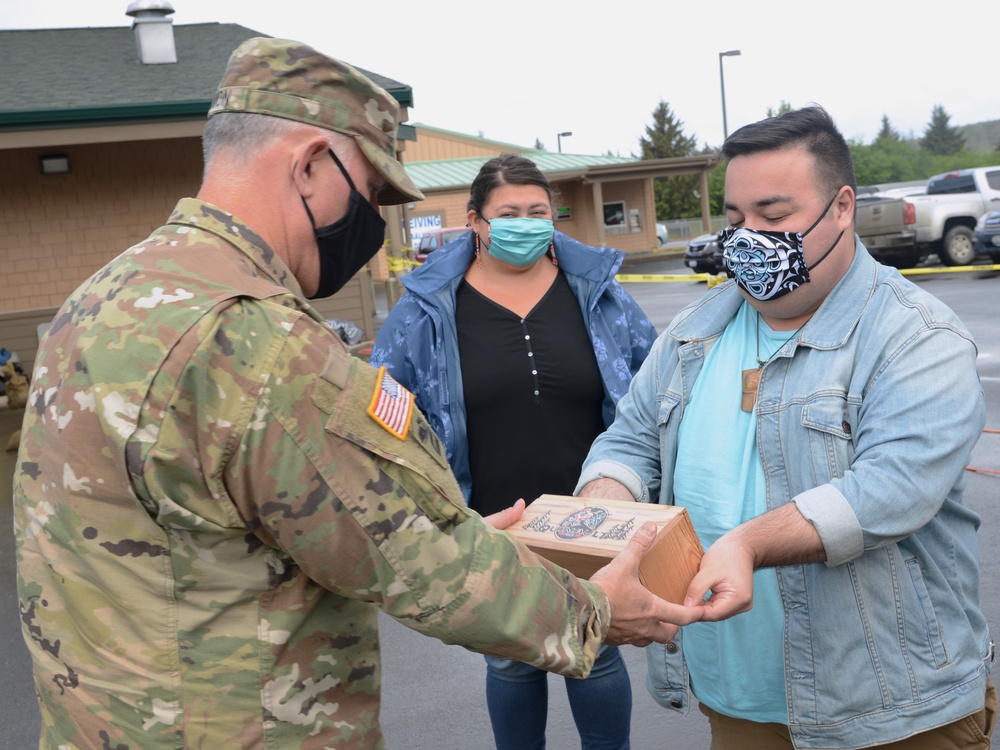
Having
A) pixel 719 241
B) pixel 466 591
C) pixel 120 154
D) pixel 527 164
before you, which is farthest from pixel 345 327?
pixel 466 591

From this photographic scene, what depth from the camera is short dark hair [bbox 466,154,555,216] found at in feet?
12.7

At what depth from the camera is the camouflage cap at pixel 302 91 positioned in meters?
1.76

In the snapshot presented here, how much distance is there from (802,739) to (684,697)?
39 cm

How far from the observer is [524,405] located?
366cm

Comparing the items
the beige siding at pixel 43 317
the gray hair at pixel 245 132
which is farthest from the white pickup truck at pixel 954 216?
the gray hair at pixel 245 132

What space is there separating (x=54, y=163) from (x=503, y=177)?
37.4 feet

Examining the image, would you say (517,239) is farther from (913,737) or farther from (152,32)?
(152,32)

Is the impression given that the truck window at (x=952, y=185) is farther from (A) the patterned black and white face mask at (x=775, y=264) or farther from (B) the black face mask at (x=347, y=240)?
(B) the black face mask at (x=347, y=240)

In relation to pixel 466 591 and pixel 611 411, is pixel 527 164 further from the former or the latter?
pixel 466 591

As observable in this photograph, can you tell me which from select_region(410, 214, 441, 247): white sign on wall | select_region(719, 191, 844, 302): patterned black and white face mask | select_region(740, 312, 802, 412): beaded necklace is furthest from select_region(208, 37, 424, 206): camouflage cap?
select_region(410, 214, 441, 247): white sign on wall

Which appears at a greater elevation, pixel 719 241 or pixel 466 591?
pixel 719 241

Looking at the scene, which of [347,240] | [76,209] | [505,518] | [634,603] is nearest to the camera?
[347,240]

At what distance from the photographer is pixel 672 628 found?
2.21 metres

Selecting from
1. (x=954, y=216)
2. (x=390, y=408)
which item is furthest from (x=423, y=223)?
(x=390, y=408)
